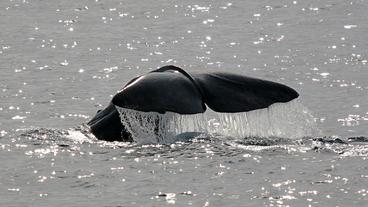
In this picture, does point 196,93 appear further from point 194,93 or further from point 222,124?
point 222,124

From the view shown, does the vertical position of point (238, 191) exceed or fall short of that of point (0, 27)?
it falls short

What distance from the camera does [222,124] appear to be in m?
15.2

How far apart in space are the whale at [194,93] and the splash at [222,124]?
6.5 inches

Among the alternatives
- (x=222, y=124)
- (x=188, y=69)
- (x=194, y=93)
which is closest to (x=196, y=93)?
(x=194, y=93)

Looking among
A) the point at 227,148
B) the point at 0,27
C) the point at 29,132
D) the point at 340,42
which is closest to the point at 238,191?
the point at 227,148

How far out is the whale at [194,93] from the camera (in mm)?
13094

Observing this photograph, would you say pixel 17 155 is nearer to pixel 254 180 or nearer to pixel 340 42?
pixel 254 180

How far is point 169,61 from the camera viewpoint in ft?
86.6

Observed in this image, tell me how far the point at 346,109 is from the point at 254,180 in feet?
19.0

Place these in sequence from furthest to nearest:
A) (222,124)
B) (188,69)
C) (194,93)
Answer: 1. (222,124)
2. (188,69)
3. (194,93)

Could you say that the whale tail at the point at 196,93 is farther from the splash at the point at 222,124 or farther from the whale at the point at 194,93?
the splash at the point at 222,124

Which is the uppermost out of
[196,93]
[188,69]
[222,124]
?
[188,69]

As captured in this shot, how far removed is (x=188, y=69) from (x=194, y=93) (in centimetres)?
134

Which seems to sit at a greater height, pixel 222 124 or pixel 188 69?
pixel 188 69
